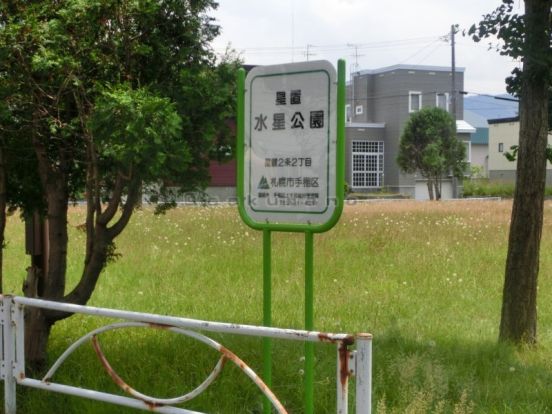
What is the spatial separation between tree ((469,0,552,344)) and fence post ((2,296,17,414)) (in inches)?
168

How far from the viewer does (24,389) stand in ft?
17.2

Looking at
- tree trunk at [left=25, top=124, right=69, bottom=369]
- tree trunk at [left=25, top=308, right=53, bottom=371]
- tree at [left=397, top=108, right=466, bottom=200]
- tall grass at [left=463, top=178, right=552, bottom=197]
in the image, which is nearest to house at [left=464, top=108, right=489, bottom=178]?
tall grass at [left=463, top=178, right=552, bottom=197]

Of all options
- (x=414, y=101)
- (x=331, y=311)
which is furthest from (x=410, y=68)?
(x=331, y=311)

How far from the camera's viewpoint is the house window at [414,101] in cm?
5047

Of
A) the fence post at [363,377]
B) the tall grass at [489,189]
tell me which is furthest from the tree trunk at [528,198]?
the tall grass at [489,189]

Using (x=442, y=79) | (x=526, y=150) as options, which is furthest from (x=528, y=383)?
(x=442, y=79)

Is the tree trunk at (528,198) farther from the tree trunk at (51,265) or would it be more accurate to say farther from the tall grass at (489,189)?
the tall grass at (489,189)

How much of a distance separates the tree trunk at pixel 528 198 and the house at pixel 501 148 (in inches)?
1932

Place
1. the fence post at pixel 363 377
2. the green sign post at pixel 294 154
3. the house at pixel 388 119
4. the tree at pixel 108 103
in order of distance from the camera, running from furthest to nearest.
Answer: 1. the house at pixel 388 119
2. the tree at pixel 108 103
3. the green sign post at pixel 294 154
4. the fence post at pixel 363 377

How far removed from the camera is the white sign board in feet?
12.7

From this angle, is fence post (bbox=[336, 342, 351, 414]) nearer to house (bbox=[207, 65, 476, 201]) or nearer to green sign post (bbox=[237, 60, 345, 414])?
green sign post (bbox=[237, 60, 345, 414])

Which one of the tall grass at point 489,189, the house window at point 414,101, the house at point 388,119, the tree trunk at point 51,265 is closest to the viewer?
the tree trunk at point 51,265

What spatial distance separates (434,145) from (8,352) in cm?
3853

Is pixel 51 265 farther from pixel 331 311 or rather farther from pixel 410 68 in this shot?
pixel 410 68
